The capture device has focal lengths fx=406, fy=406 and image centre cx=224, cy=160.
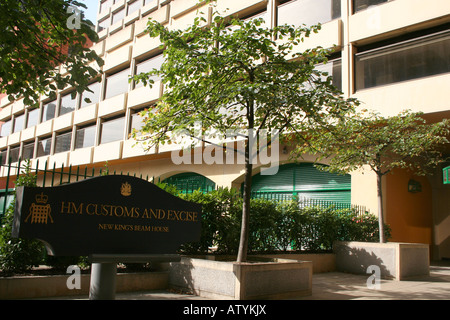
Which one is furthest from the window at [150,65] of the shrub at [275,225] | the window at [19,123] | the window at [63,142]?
the window at [19,123]

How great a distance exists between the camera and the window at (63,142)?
2939 centimetres

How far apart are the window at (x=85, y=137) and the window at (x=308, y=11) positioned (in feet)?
49.7

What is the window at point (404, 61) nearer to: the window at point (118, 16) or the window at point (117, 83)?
the window at point (117, 83)

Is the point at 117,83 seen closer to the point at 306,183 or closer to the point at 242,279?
the point at 306,183

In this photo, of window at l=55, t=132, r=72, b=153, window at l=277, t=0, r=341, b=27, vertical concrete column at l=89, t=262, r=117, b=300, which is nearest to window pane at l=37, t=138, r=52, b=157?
window at l=55, t=132, r=72, b=153

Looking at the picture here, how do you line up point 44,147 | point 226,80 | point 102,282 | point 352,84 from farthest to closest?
point 44,147 → point 352,84 → point 226,80 → point 102,282

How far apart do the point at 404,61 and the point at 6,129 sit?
1513 inches

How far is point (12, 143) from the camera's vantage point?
37.3m

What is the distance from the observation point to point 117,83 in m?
26.6

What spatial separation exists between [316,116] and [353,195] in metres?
9.15

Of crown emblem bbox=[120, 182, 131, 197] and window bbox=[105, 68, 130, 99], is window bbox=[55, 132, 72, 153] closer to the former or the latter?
window bbox=[105, 68, 130, 99]

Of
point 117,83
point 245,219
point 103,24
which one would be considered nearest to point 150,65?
point 117,83

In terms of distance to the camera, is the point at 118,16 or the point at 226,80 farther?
the point at 118,16
